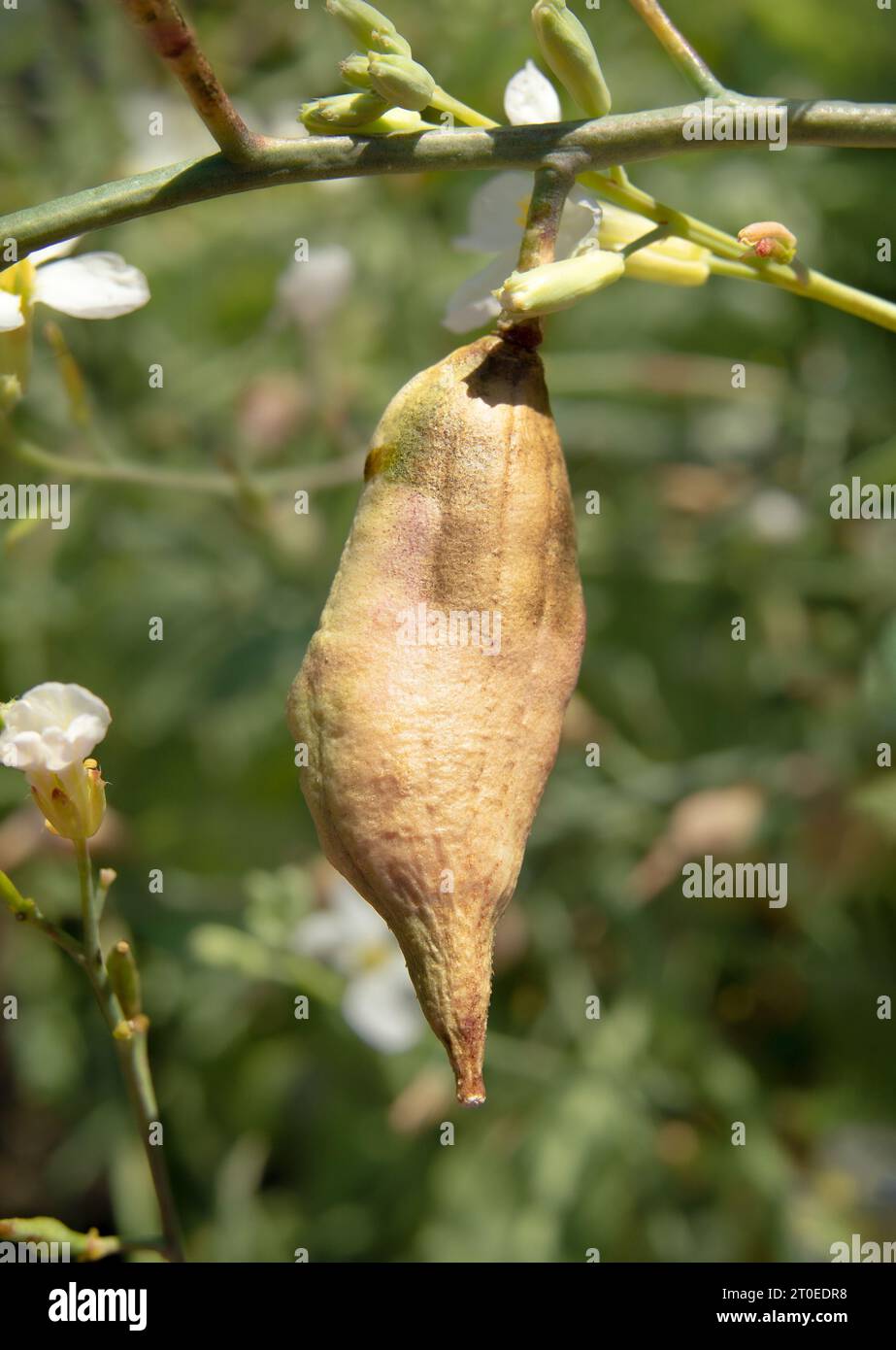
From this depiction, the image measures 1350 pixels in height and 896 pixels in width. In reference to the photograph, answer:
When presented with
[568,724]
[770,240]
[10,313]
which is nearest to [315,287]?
[568,724]

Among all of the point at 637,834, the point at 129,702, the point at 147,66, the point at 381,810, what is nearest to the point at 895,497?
the point at 637,834

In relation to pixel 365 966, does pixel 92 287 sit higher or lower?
higher

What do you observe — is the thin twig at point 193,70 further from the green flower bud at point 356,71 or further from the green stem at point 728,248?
the green stem at point 728,248

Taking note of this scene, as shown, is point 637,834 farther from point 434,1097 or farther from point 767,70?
point 767,70

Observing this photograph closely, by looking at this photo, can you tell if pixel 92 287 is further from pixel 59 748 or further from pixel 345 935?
pixel 345 935

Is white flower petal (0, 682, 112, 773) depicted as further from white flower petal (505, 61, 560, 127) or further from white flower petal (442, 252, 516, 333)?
white flower petal (505, 61, 560, 127)

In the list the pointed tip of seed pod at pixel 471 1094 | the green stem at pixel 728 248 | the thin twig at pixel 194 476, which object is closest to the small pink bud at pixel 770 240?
the green stem at pixel 728 248

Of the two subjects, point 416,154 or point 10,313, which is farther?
point 10,313
